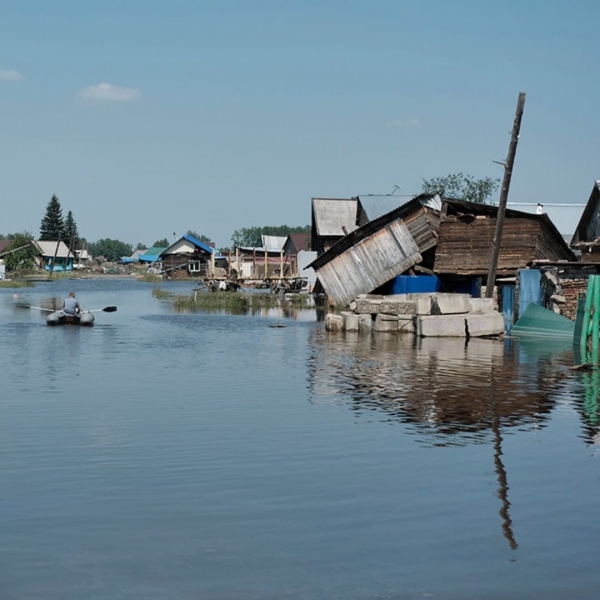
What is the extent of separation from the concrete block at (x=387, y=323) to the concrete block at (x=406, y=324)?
8.0 inches

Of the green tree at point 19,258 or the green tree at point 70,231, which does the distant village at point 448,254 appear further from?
the green tree at point 70,231

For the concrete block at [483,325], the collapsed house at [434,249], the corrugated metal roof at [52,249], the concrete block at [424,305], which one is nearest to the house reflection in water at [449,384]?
the concrete block at [483,325]

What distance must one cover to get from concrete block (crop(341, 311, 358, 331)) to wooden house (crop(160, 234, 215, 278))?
80369 mm

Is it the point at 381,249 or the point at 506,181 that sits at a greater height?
the point at 506,181

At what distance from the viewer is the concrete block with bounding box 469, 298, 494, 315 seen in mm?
30000

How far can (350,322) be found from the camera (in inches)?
1286

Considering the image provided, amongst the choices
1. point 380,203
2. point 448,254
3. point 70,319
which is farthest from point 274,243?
point 70,319

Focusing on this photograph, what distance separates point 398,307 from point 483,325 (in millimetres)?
3871

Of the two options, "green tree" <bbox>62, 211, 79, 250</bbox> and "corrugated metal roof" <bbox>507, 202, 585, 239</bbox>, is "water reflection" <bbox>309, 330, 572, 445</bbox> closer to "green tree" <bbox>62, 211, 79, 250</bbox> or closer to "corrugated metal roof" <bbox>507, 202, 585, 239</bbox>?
"corrugated metal roof" <bbox>507, 202, 585, 239</bbox>

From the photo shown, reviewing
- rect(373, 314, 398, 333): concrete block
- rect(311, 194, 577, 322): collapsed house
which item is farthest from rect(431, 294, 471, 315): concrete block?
rect(311, 194, 577, 322): collapsed house

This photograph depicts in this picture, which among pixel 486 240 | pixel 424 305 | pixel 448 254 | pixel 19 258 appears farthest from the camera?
pixel 19 258

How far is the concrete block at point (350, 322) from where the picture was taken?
32.6 m

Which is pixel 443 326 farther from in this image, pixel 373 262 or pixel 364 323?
pixel 373 262

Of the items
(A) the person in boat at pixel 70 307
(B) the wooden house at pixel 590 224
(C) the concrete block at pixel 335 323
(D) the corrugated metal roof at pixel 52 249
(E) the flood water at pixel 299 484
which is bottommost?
(E) the flood water at pixel 299 484
